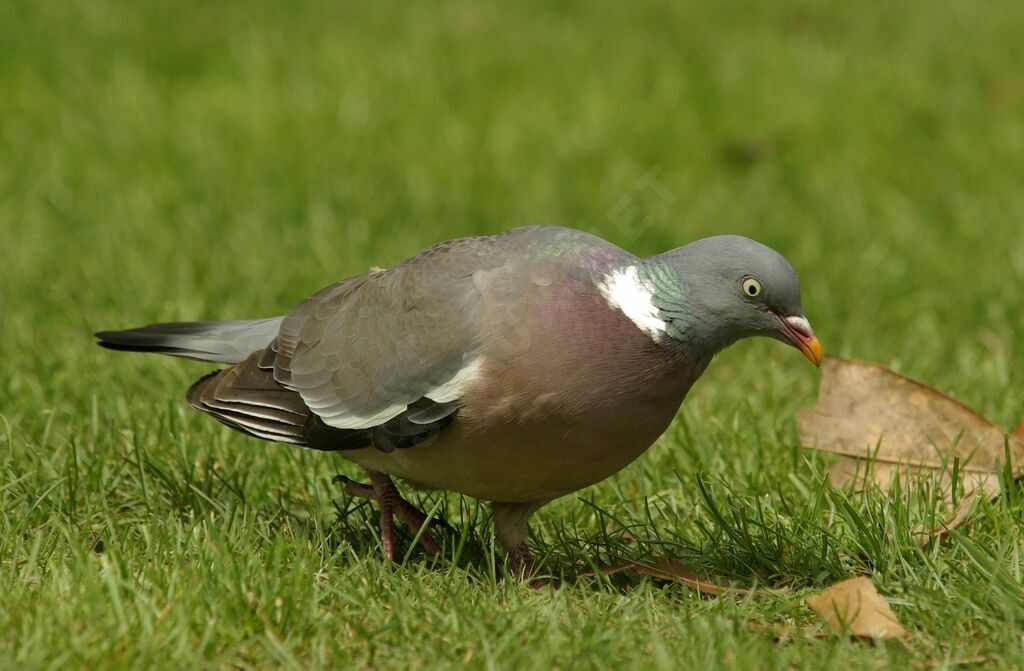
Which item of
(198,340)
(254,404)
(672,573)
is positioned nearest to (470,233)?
(198,340)

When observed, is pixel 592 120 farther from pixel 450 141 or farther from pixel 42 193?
pixel 42 193

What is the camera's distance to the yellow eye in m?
3.33

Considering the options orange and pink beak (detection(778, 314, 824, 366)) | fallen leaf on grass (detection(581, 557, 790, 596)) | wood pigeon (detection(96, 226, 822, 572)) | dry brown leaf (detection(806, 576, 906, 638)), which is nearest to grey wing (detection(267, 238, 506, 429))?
wood pigeon (detection(96, 226, 822, 572))

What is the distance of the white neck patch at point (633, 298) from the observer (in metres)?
3.34

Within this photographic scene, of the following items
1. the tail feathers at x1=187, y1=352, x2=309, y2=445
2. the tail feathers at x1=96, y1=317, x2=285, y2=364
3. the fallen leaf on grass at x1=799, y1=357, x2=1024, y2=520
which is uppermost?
the tail feathers at x1=96, y1=317, x2=285, y2=364

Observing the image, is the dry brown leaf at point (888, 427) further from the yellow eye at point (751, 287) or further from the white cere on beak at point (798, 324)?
the yellow eye at point (751, 287)

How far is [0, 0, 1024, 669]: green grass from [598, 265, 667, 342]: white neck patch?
2.18 feet

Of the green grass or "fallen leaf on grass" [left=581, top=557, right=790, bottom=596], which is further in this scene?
"fallen leaf on grass" [left=581, top=557, right=790, bottom=596]

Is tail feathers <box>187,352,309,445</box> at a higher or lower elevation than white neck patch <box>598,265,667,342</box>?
lower

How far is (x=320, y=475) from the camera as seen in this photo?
423 centimetres

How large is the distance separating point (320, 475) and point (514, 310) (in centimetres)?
120

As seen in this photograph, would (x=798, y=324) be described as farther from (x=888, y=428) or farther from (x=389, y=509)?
Answer: (x=389, y=509)

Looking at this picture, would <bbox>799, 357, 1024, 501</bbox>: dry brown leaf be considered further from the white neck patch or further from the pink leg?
the pink leg

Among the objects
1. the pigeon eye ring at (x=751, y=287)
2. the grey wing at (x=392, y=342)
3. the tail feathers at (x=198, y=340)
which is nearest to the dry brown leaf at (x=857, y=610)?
the pigeon eye ring at (x=751, y=287)
